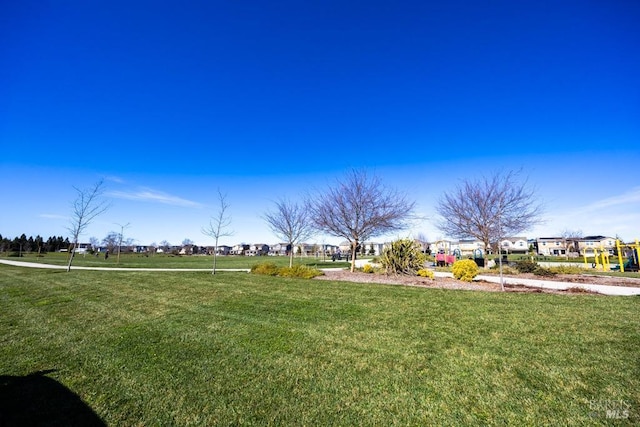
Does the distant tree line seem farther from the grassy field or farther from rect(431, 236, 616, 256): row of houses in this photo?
rect(431, 236, 616, 256): row of houses

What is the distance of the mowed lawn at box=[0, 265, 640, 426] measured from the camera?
277 cm

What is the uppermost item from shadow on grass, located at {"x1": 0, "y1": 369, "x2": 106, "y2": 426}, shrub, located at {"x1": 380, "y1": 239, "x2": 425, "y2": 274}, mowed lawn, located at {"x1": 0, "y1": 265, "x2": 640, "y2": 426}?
shrub, located at {"x1": 380, "y1": 239, "x2": 425, "y2": 274}

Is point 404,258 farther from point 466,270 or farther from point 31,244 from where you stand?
point 31,244

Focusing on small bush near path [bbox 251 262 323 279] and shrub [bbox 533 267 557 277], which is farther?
shrub [bbox 533 267 557 277]

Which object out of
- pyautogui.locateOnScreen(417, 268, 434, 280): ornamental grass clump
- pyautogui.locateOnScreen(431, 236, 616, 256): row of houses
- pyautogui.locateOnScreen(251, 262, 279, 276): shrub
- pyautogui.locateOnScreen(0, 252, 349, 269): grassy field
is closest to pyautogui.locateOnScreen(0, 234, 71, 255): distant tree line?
pyautogui.locateOnScreen(0, 252, 349, 269): grassy field

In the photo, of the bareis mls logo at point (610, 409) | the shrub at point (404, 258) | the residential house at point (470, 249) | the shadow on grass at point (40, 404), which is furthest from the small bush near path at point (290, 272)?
the residential house at point (470, 249)

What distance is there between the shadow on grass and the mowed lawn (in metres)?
0.02

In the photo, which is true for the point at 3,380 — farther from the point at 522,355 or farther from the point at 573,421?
the point at 522,355

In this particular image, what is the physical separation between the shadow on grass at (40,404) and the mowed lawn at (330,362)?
22 mm

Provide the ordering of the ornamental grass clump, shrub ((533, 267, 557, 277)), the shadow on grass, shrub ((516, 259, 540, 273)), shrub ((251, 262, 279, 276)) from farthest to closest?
shrub ((516, 259, 540, 273)), shrub ((533, 267, 557, 277)), shrub ((251, 262, 279, 276)), the ornamental grass clump, the shadow on grass

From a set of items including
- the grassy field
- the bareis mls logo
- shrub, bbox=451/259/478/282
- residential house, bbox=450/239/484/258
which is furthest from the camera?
residential house, bbox=450/239/484/258

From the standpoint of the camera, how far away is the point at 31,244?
6288cm

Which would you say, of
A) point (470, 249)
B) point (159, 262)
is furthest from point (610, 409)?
point (470, 249)

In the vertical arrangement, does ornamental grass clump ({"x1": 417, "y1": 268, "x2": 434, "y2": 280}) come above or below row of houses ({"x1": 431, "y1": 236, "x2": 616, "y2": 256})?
below
